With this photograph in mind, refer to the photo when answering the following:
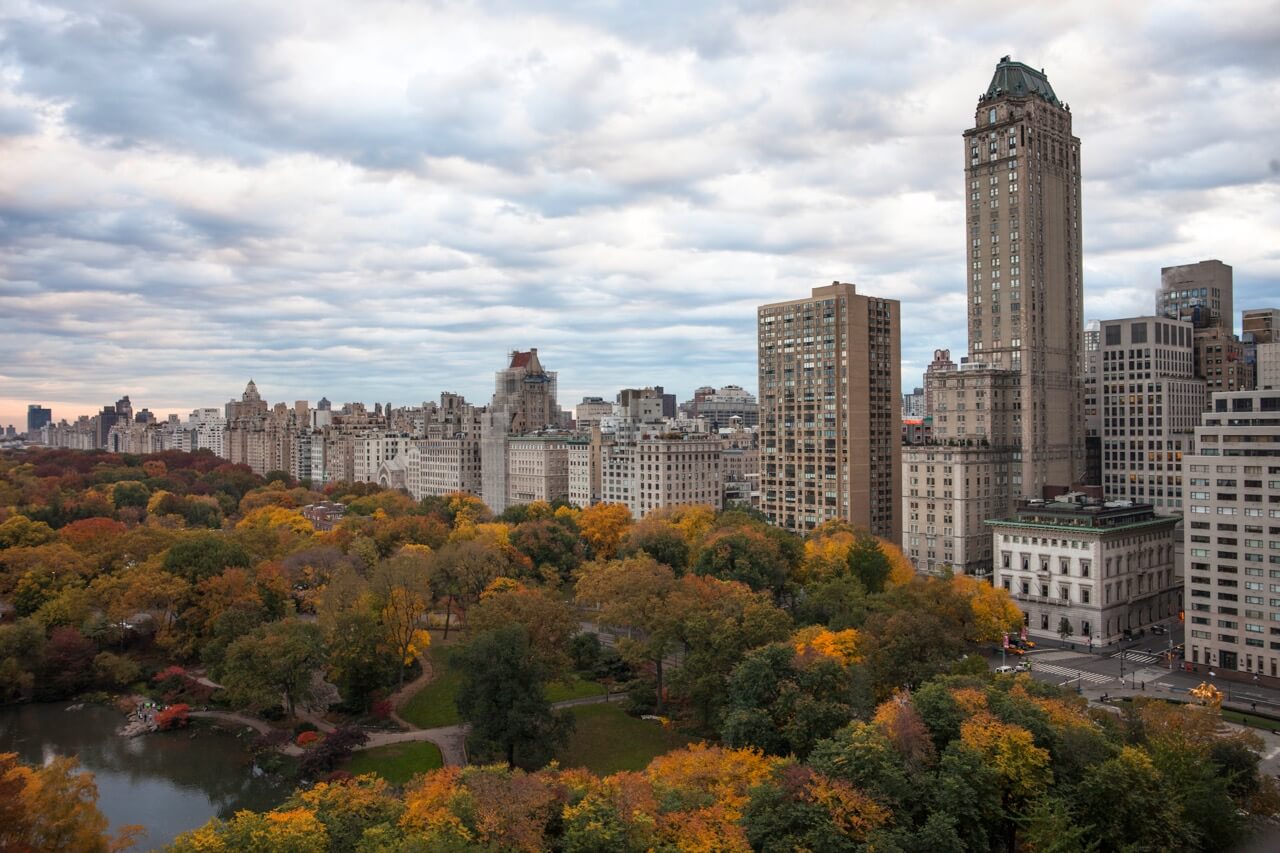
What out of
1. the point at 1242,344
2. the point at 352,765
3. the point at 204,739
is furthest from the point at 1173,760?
the point at 1242,344

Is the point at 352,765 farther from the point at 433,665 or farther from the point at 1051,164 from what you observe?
the point at 1051,164

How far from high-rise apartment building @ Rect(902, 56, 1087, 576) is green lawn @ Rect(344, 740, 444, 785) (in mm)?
63147

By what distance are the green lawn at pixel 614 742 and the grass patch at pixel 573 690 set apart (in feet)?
9.76

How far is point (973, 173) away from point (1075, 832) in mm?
86619

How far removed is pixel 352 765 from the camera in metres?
53.5

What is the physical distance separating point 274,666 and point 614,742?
75.1 feet

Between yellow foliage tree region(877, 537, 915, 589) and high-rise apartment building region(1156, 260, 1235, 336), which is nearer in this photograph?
yellow foliage tree region(877, 537, 915, 589)

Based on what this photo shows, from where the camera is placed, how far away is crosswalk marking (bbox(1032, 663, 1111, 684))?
67.0 m

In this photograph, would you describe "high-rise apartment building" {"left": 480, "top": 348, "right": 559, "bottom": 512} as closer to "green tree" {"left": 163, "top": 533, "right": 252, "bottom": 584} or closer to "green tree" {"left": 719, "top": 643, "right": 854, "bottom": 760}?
"green tree" {"left": 163, "top": 533, "right": 252, "bottom": 584}

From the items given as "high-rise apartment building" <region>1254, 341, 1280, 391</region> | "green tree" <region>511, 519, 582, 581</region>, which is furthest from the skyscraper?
"green tree" <region>511, 519, 582, 581</region>

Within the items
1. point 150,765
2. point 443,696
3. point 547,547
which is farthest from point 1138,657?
point 150,765

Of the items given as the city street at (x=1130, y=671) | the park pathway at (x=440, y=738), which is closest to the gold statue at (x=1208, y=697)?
the city street at (x=1130, y=671)

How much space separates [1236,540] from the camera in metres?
66.2

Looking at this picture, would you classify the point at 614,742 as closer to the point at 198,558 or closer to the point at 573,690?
the point at 573,690
